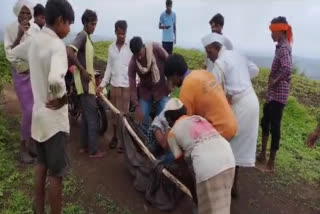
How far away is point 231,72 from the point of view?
431 centimetres

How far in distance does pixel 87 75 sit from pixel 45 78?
1845 millimetres

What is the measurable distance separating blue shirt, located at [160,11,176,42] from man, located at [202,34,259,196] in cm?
558

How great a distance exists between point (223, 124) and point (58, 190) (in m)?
1.57

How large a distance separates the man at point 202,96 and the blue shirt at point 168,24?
6317 mm

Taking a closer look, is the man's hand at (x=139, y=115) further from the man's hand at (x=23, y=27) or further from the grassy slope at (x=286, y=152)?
the man's hand at (x=23, y=27)

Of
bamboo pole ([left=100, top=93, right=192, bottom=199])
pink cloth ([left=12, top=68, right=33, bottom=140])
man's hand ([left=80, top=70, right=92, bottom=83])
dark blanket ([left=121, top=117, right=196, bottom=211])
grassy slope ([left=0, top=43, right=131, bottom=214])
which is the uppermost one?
man's hand ([left=80, top=70, right=92, bottom=83])

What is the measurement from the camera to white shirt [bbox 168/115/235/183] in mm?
3193

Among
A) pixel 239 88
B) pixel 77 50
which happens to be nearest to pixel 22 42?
pixel 77 50

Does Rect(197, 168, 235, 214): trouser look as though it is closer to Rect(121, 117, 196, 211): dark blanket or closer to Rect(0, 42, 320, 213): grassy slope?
Rect(121, 117, 196, 211): dark blanket

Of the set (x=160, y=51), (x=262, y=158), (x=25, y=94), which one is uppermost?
(x=160, y=51)

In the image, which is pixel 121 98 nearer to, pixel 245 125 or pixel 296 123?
pixel 245 125

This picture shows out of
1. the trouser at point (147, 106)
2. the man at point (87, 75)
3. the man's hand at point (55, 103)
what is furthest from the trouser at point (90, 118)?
the man's hand at point (55, 103)

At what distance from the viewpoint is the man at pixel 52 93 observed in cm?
322

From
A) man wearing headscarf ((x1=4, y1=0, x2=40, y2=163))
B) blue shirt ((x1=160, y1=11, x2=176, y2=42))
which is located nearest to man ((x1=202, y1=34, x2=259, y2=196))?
man wearing headscarf ((x1=4, y1=0, x2=40, y2=163))
